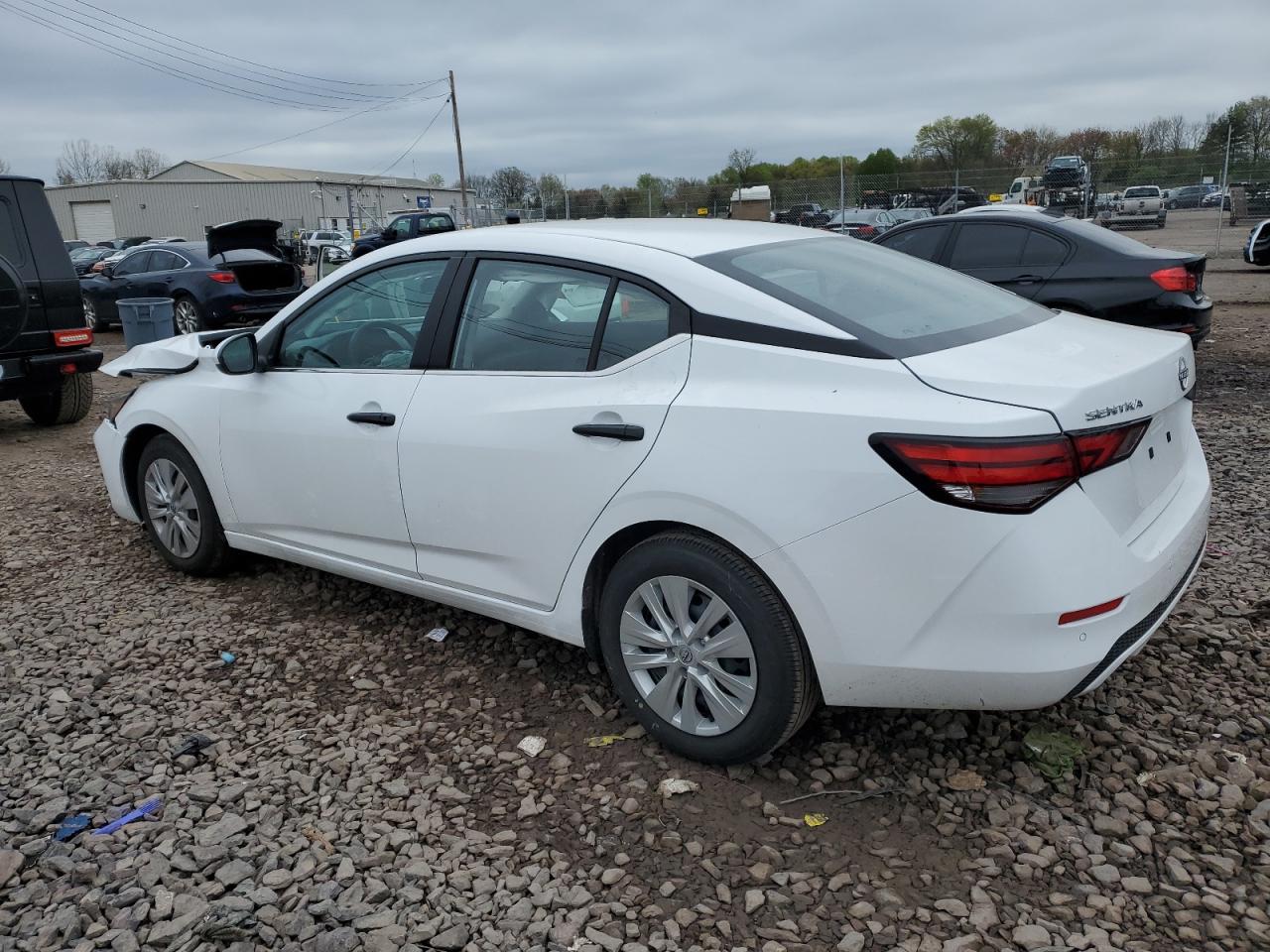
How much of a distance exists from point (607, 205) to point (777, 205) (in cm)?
546

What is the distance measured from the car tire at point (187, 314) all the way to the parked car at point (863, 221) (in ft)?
48.4

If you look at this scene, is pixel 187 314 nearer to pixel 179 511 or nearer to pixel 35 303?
pixel 35 303

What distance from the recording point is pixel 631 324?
3.05 meters

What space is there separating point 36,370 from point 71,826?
6.17 metres

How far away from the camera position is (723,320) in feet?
9.37

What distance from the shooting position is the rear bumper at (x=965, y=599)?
2.41 meters

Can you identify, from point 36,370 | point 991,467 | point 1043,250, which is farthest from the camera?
point 1043,250

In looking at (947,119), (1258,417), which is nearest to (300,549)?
(1258,417)

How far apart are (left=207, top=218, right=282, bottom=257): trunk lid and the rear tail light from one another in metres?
14.6

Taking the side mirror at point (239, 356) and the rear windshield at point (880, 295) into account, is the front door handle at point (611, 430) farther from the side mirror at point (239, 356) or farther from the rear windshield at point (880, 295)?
the side mirror at point (239, 356)

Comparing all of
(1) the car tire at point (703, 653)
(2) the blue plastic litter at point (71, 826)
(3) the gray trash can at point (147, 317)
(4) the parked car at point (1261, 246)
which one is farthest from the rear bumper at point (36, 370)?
(4) the parked car at point (1261, 246)

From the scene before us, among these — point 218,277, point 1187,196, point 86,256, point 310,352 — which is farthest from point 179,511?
point 86,256

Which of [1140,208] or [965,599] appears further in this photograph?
[1140,208]

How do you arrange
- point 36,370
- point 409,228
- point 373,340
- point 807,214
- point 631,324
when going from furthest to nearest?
point 807,214 → point 409,228 → point 36,370 → point 373,340 → point 631,324
